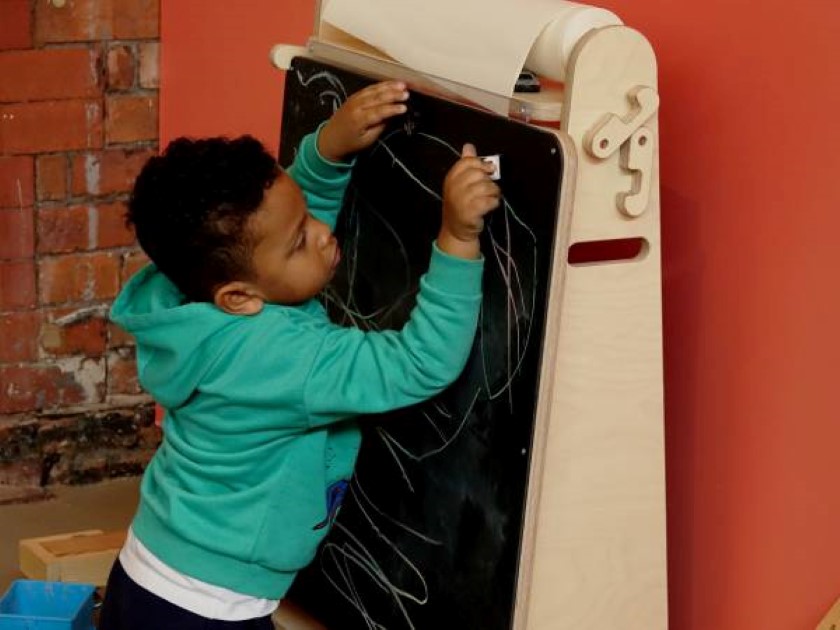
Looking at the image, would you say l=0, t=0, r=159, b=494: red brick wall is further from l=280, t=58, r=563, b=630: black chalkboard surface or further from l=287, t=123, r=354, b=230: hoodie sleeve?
l=287, t=123, r=354, b=230: hoodie sleeve

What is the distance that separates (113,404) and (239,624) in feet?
4.39

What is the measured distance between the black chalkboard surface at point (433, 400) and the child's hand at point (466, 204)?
0.09 feet

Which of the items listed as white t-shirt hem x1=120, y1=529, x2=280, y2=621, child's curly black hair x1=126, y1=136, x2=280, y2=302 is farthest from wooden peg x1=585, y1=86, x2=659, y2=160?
white t-shirt hem x1=120, y1=529, x2=280, y2=621

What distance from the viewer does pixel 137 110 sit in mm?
3033

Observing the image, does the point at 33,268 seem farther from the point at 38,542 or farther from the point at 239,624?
the point at 239,624

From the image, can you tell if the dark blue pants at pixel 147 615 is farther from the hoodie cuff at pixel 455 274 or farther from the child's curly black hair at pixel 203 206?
the hoodie cuff at pixel 455 274

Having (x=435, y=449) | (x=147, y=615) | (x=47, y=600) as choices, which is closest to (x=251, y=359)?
(x=435, y=449)

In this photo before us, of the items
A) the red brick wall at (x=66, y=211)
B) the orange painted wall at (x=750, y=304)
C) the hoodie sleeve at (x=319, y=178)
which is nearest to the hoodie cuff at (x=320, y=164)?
the hoodie sleeve at (x=319, y=178)

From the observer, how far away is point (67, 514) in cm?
298

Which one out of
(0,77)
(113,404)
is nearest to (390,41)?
(0,77)

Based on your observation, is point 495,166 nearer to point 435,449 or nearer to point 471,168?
point 471,168

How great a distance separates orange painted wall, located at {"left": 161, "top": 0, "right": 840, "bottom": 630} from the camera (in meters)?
1.67

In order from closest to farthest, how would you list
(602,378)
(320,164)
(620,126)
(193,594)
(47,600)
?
(620,126), (602,378), (193,594), (320,164), (47,600)

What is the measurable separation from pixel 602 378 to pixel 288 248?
0.38m
